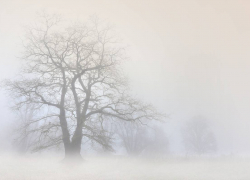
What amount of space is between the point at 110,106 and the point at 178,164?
187 inches

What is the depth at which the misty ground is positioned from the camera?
885 centimetres

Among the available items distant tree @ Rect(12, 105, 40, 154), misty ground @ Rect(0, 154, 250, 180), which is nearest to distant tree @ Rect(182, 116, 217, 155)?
misty ground @ Rect(0, 154, 250, 180)

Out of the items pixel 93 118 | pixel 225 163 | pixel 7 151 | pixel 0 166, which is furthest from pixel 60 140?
pixel 225 163

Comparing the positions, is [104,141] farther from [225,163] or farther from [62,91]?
[225,163]

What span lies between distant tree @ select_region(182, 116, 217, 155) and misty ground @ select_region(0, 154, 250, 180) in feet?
4.26

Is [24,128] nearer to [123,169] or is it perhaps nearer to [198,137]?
[123,169]

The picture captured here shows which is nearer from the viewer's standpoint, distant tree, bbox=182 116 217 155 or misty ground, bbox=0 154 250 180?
misty ground, bbox=0 154 250 180

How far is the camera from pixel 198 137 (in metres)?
14.8

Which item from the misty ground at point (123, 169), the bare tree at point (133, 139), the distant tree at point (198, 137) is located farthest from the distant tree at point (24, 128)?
the distant tree at point (198, 137)

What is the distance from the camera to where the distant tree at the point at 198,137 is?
14.2 m

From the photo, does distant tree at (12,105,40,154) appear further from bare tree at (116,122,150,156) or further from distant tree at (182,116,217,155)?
distant tree at (182,116,217,155)

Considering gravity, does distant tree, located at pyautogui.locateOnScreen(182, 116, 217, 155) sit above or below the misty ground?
above

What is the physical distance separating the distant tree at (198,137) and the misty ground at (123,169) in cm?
130

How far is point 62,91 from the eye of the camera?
37.8 ft
